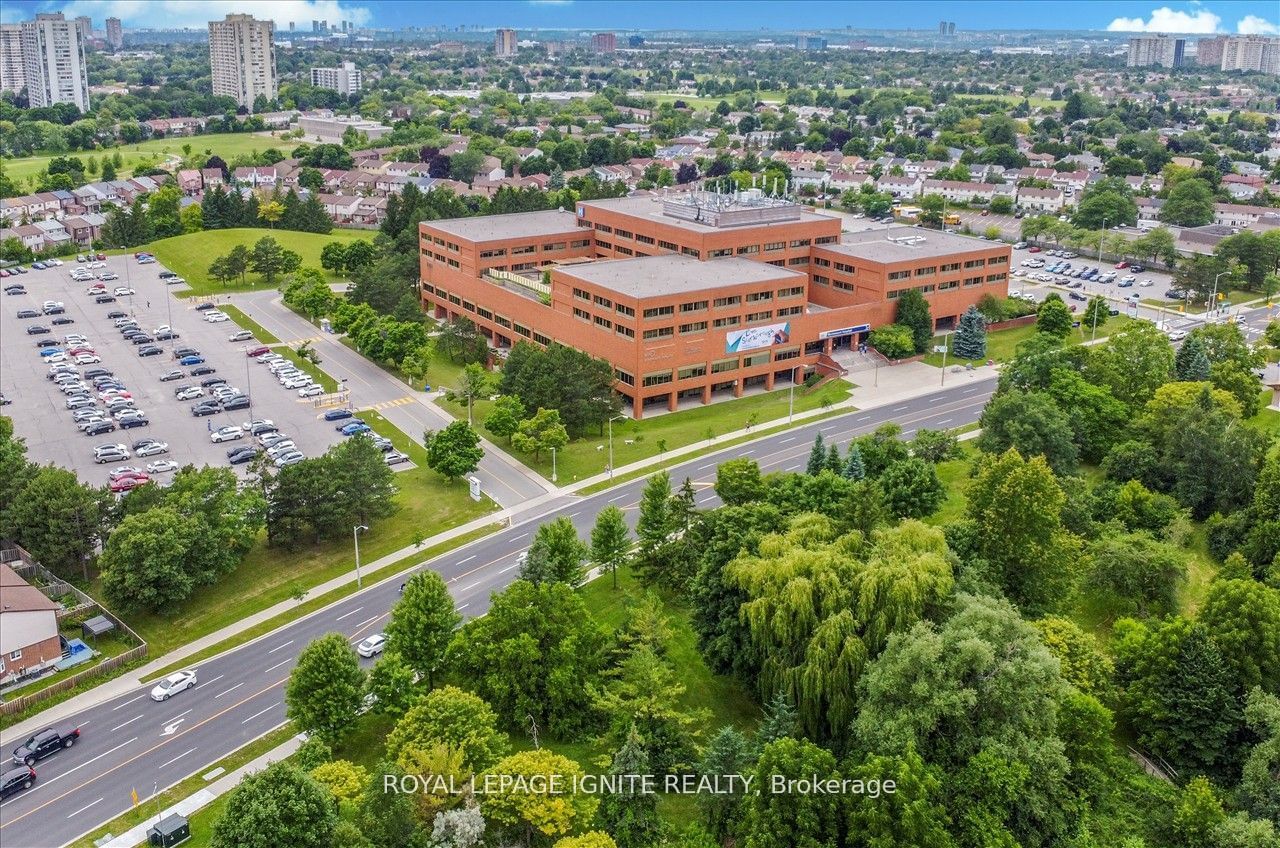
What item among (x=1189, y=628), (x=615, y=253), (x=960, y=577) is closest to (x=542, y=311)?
(x=615, y=253)

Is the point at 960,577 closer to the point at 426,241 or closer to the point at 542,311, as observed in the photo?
the point at 542,311

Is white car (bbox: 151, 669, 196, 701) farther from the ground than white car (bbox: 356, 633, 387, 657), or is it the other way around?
white car (bbox: 356, 633, 387, 657)

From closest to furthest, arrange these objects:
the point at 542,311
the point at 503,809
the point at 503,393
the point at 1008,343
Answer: the point at 503,809, the point at 503,393, the point at 542,311, the point at 1008,343

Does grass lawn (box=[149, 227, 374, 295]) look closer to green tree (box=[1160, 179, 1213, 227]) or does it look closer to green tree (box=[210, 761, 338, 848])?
green tree (box=[210, 761, 338, 848])

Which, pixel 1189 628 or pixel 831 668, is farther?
pixel 1189 628

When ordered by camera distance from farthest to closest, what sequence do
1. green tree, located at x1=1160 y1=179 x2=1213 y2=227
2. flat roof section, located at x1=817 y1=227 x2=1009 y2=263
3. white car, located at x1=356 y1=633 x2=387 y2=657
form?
green tree, located at x1=1160 y1=179 x2=1213 y2=227
flat roof section, located at x1=817 y1=227 x2=1009 y2=263
white car, located at x1=356 y1=633 x2=387 y2=657

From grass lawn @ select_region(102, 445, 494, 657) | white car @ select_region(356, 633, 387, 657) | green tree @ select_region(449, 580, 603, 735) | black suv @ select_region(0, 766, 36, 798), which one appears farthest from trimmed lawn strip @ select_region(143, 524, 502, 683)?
green tree @ select_region(449, 580, 603, 735)

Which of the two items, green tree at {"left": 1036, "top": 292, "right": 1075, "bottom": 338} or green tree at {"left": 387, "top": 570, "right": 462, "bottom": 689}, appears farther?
green tree at {"left": 1036, "top": 292, "right": 1075, "bottom": 338}
